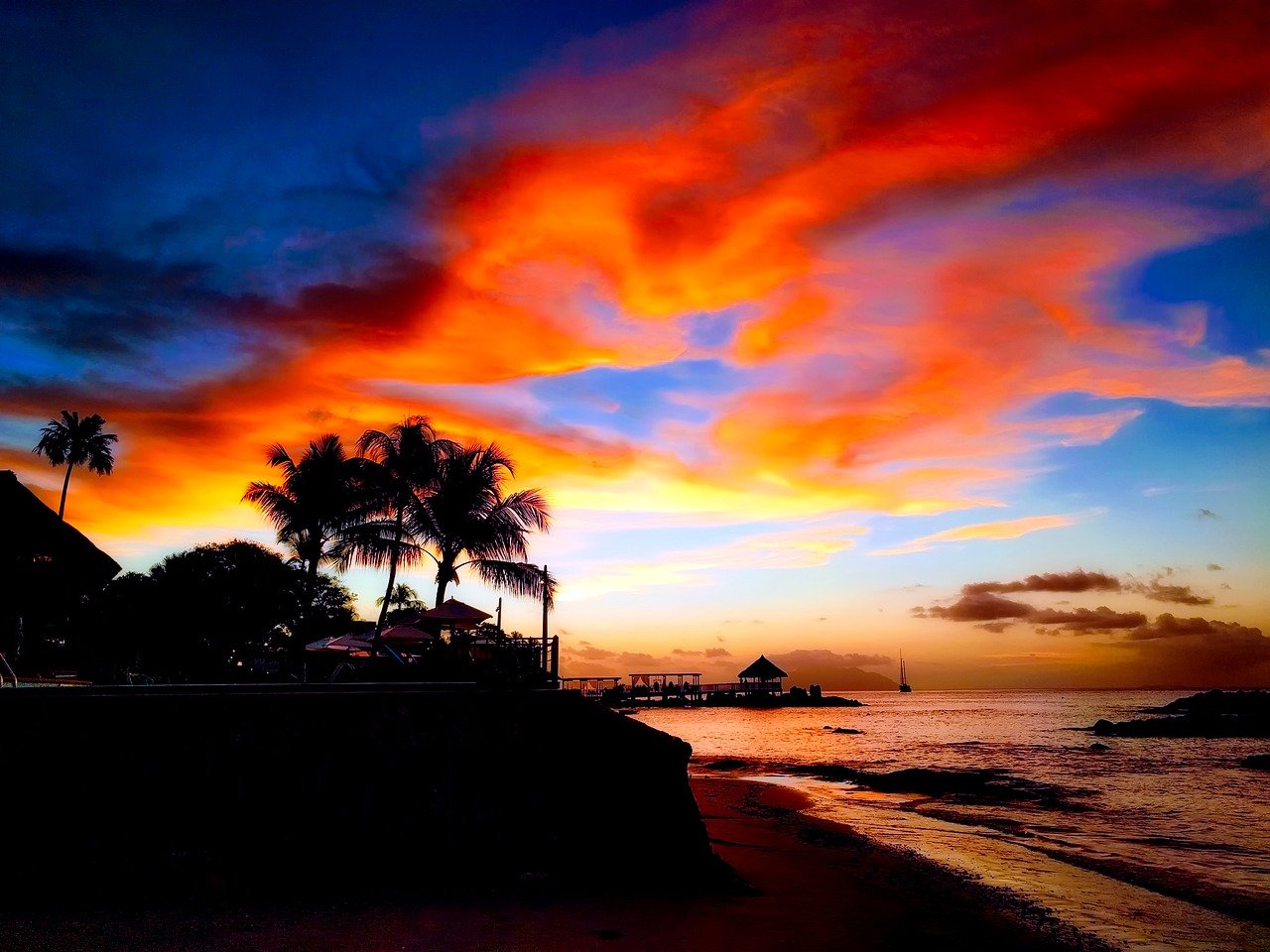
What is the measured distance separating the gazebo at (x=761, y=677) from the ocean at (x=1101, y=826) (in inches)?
2678

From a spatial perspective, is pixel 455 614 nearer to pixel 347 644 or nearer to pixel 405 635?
pixel 405 635

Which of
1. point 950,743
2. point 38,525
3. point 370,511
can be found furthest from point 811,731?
point 38,525

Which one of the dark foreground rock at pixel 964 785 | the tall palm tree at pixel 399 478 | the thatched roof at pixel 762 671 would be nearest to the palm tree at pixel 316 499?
the tall palm tree at pixel 399 478

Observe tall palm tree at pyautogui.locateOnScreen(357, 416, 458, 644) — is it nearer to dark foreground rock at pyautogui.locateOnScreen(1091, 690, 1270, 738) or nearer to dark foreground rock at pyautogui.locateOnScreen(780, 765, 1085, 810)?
dark foreground rock at pyautogui.locateOnScreen(780, 765, 1085, 810)

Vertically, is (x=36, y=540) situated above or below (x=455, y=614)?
above

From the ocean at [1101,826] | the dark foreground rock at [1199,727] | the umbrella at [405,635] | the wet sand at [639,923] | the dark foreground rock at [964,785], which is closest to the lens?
the wet sand at [639,923]

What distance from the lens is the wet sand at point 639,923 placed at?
778 centimetres

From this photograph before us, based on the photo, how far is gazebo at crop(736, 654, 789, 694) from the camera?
112062 mm

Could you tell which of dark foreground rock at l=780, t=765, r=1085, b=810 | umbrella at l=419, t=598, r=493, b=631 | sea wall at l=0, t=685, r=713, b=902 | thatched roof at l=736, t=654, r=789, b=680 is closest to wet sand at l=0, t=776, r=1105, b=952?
sea wall at l=0, t=685, r=713, b=902

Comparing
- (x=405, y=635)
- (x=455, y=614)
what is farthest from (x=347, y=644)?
(x=455, y=614)

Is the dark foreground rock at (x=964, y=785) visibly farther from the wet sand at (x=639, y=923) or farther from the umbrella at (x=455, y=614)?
the umbrella at (x=455, y=614)

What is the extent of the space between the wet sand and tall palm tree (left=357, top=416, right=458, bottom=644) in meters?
21.9

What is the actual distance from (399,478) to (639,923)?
24818mm

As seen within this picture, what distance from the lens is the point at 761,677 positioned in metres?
113
